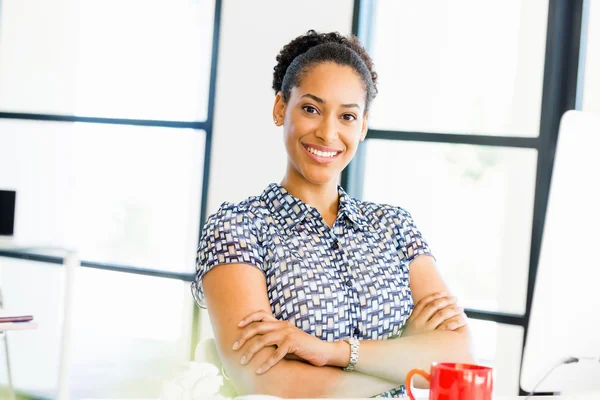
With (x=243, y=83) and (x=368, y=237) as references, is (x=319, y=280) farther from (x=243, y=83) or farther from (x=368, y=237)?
(x=243, y=83)

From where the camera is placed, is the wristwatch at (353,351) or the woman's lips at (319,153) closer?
the wristwatch at (353,351)

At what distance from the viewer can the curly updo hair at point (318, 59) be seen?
2016mm

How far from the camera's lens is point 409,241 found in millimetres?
2025

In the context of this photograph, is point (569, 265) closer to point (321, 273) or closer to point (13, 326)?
point (321, 273)

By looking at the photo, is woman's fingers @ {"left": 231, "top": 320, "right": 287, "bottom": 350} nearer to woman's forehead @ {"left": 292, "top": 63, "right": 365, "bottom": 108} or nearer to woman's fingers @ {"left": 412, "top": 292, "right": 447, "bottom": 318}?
woman's fingers @ {"left": 412, "top": 292, "right": 447, "bottom": 318}

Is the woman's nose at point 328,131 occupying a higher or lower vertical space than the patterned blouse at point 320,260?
higher

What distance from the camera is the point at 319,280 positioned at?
1782 millimetres

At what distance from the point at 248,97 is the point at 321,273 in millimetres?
1705

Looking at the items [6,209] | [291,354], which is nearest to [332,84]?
[291,354]

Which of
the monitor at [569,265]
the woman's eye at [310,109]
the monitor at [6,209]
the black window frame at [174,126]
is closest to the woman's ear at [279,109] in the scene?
the woman's eye at [310,109]

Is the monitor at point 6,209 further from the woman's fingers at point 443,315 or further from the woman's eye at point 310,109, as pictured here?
the woman's fingers at point 443,315

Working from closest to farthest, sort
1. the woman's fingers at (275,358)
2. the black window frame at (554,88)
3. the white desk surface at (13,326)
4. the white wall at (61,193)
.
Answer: the woman's fingers at (275,358) < the white desk surface at (13,326) < the black window frame at (554,88) < the white wall at (61,193)

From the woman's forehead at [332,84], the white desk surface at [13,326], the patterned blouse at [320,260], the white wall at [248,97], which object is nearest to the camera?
the patterned blouse at [320,260]

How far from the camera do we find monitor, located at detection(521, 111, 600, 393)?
1.11m
